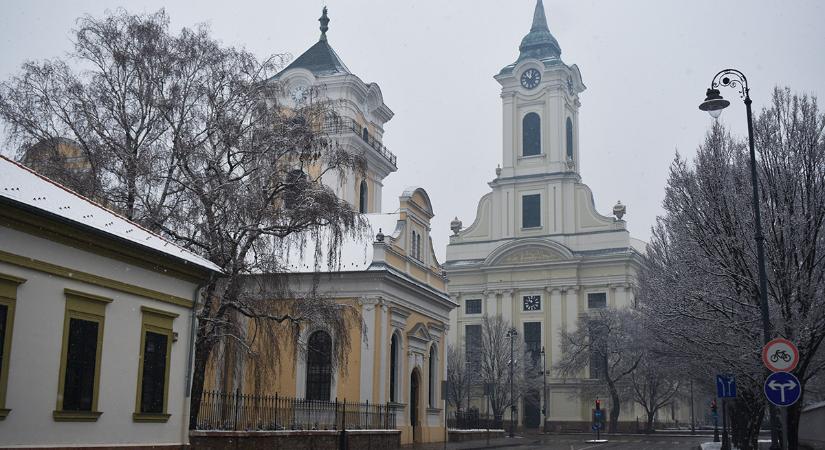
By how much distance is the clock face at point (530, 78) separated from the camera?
7694 centimetres

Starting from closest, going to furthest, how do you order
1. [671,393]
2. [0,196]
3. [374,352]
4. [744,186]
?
[0,196], [744,186], [374,352], [671,393]

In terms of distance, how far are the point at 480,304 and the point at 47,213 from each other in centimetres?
6309

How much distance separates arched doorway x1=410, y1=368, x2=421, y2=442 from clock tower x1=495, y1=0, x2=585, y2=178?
125 ft

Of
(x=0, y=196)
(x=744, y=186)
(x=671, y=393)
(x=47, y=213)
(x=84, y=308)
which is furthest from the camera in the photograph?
(x=671, y=393)

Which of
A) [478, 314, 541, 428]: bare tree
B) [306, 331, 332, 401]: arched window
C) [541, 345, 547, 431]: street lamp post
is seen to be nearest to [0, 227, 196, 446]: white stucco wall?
[306, 331, 332, 401]: arched window

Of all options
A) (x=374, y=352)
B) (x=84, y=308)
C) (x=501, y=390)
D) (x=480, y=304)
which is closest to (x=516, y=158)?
(x=480, y=304)

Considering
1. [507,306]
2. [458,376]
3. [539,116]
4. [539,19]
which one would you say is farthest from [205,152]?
[539,19]

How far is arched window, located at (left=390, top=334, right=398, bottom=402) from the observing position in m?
36.3

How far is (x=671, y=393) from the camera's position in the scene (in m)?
62.9

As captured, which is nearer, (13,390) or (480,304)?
(13,390)

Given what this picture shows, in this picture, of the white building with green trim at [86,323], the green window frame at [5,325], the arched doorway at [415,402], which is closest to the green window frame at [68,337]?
the white building with green trim at [86,323]

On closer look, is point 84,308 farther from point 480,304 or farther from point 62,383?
point 480,304

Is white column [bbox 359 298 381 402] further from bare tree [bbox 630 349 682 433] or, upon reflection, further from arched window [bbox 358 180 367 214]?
bare tree [bbox 630 349 682 433]

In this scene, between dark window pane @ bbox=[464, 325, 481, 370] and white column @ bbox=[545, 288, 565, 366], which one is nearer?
dark window pane @ bbox=[464, 325, 481, 370]
